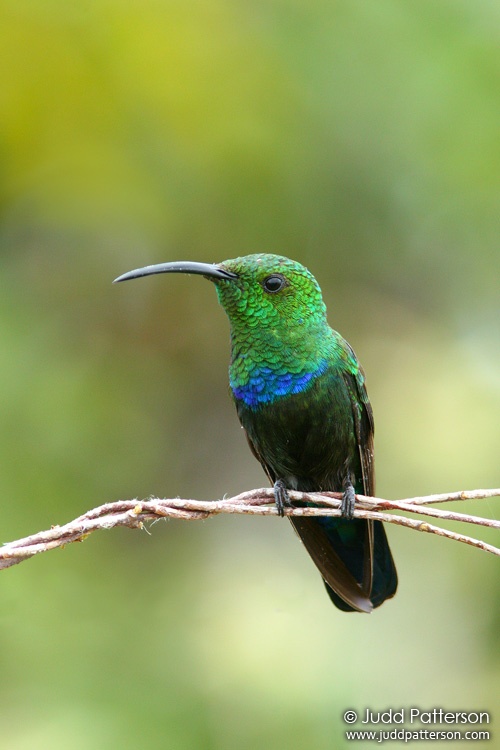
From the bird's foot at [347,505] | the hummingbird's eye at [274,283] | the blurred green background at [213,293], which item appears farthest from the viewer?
the blurred green background at [213,293]

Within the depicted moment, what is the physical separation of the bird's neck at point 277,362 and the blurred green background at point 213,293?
1991 millimetres

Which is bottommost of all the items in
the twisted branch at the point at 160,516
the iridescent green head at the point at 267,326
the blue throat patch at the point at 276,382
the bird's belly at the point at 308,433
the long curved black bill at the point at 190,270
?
the twisted branch at the point at 160,516

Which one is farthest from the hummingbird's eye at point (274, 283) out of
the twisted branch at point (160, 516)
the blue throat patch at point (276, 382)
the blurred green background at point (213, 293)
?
the blurred green background at point (213, 293)

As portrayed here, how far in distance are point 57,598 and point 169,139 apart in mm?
2766

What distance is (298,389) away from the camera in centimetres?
310

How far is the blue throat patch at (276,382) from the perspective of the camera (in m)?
3.09

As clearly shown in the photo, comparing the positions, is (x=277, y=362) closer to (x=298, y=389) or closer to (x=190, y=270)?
(x=298, y=389)

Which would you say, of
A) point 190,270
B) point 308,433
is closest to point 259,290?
point 190,270

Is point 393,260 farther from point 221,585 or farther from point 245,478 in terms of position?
point 221,585

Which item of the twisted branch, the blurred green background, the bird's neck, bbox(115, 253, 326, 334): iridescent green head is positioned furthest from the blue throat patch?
the blurred green background

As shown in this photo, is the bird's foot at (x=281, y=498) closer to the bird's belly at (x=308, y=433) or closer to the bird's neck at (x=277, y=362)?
the bird's belly at (x=308, y=433)

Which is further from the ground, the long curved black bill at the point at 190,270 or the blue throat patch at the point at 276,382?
the long curved black bill at the point at 190,270

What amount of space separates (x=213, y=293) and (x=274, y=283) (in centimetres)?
275

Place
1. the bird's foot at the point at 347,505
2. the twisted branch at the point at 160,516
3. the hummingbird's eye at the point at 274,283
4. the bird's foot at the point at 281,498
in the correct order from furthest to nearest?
the hummingbird's eye at the point at 274,283, the bird's foot at the point at 281,498, the bird's foot at the point at 347,505, the twisted branch at the point at 160,516
